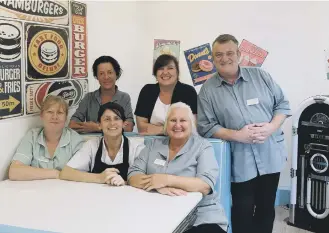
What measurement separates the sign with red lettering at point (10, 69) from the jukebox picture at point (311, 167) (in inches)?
88.8

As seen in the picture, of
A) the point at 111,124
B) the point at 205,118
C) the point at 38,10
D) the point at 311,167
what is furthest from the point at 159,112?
the point at 311,167

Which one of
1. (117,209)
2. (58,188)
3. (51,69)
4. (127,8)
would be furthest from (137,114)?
(127,8)

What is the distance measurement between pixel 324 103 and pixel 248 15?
48.3 inches

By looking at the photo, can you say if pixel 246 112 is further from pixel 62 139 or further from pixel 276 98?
pixel 62 139

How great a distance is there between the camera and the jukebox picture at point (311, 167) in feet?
10.8

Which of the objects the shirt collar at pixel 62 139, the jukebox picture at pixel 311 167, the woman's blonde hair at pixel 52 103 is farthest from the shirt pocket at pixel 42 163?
the jukebox picture at pixel 311 167

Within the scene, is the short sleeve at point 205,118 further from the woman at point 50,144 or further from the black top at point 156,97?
the woman at point 50,144

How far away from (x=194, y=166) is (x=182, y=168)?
73mm

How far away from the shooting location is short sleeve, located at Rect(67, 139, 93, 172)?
8.21 feet

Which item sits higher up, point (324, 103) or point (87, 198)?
point (324, 103)

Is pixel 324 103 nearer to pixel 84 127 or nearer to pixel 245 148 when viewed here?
pixel 245 148

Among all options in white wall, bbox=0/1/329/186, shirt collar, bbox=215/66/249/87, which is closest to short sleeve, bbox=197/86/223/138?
shirt collar, bbox=215/66/249/87

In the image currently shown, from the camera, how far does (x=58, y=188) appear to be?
7.38 ft

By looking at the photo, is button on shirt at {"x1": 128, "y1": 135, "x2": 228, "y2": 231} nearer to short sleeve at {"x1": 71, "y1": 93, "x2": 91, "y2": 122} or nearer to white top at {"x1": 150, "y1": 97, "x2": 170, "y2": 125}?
white top at {"x1": 150, "y1": 97, "x2": 170, "y2": 125}
